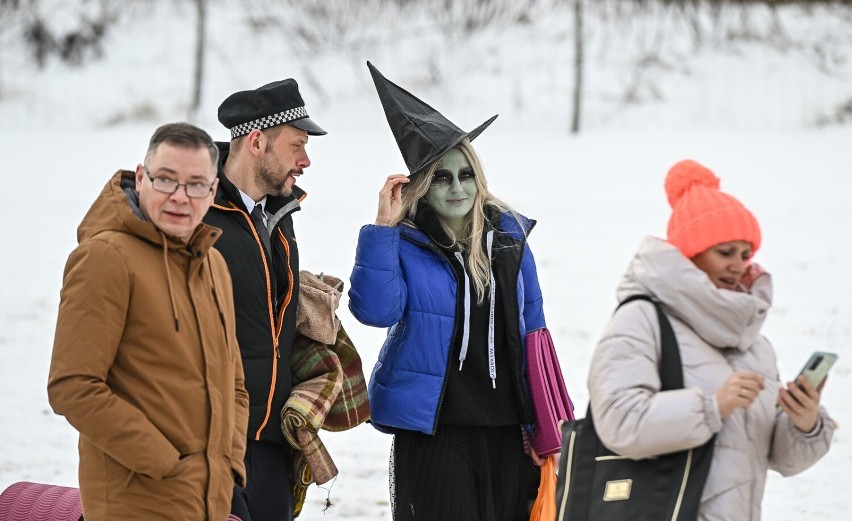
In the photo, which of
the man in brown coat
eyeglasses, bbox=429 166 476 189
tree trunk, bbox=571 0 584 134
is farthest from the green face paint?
tree trunk, bbox=571 0 584 134

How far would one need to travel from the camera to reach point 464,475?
3.85 metres

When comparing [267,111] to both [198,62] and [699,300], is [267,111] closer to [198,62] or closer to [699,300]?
[699,300]

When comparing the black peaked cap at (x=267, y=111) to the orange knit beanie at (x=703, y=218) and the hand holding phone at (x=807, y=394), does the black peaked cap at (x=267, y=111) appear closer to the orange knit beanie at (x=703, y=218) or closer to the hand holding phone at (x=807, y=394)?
the orange knit beanie at (x=703, y=218)

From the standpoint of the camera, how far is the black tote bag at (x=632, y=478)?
2.82 meters

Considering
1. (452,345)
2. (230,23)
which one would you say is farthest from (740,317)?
(230,23)

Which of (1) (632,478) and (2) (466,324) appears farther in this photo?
(2) (466,324)

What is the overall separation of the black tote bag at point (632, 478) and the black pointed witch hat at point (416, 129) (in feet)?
3.90

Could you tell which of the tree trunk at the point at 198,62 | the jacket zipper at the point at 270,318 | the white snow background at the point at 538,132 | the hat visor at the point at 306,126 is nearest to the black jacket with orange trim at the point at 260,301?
the jacket zipper at the point at 270,318

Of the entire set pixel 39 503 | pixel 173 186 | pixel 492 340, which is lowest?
pixel 39 503

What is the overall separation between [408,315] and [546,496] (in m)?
0.71

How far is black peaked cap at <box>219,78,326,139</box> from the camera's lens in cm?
384

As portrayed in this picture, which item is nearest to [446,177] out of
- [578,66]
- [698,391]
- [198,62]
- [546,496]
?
[546,496]

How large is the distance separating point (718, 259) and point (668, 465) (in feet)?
1.61

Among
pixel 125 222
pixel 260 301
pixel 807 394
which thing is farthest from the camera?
pixel 260 301
